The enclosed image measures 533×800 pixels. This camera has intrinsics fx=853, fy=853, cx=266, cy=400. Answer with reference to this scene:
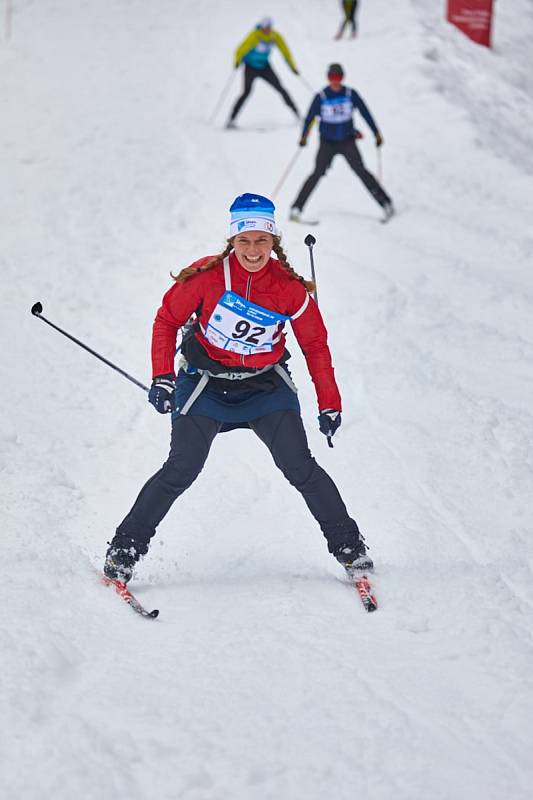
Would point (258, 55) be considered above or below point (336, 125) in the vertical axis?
below

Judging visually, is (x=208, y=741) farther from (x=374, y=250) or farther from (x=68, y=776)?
(x=374, y=250)

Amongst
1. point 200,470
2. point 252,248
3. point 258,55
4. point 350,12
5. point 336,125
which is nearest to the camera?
point 252,248

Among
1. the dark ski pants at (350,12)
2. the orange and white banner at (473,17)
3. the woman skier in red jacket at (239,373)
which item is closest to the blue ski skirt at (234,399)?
the woman skier in red jacket at (239,373)

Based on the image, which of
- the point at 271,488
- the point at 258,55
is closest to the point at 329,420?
the point at 271,488

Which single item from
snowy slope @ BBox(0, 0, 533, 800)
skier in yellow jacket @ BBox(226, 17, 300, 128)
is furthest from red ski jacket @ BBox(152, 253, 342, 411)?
skier in yellow jacket @ BBox(226, 17, 300, 128)

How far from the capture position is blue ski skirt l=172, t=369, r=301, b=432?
4.30 meters

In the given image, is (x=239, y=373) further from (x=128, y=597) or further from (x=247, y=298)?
(x=128, y=597)

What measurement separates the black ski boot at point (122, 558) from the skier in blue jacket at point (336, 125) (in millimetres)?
6909

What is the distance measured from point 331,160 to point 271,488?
572cm

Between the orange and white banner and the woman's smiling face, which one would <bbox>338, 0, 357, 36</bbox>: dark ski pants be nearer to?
the orange and white banner

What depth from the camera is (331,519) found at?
4402 millimetres

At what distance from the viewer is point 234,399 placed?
4.33 meters

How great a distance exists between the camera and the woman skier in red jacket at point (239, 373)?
4152mm

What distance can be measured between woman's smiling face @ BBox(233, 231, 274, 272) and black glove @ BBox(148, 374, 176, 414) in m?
0.67
